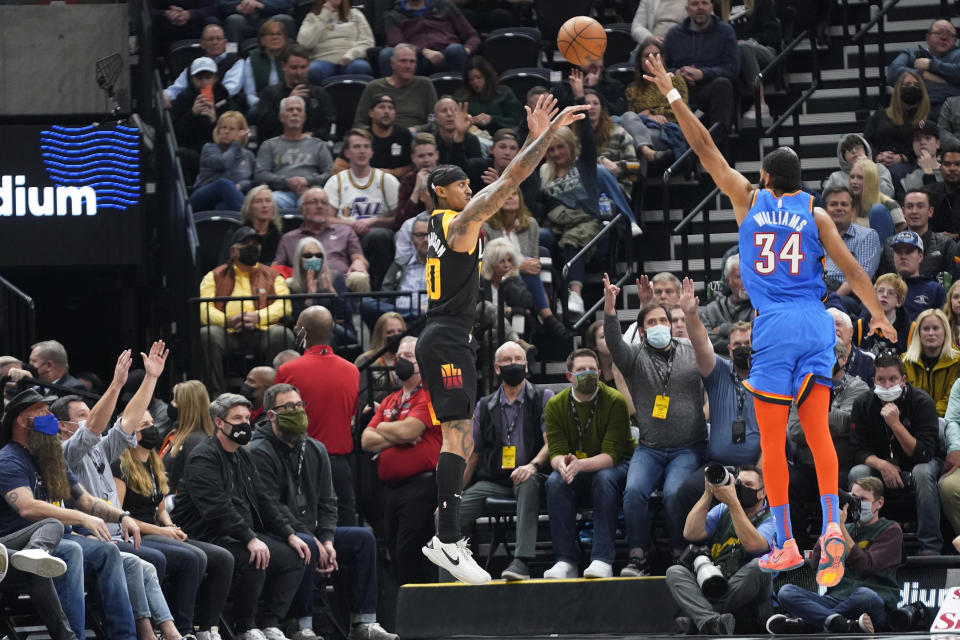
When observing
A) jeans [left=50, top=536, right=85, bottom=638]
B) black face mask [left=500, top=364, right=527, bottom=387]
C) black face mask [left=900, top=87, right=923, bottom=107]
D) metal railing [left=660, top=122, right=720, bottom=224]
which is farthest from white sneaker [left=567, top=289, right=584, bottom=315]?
jeans [left=50, top=536, right=85, bottom=638]

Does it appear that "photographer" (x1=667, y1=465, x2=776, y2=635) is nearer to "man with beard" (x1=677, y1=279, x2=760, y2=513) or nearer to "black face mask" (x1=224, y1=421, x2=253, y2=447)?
"man with beard" (x1=677, y1=279, x2=760, y2=513)

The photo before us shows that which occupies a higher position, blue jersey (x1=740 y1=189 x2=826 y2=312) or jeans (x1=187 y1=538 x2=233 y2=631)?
blue jersey (x1=740 y1=189 x2=826 y2=312)

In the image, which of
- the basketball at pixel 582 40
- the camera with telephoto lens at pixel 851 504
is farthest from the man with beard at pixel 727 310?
A: the camera with telephoto lens at pixel 851 504

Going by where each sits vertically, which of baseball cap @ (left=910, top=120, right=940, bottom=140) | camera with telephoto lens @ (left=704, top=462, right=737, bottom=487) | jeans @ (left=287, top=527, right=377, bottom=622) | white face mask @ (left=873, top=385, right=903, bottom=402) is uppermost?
baseball cap @ (left=910, top=120, right=940, bottom=140)

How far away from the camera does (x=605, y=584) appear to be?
11.3 meters

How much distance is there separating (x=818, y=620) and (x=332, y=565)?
11.2 feet

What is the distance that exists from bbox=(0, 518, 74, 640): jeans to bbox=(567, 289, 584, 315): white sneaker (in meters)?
5.43

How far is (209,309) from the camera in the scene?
45.4ft

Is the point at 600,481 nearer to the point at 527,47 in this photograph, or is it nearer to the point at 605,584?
the point at 605,584

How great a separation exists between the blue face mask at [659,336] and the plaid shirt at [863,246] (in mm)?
1952

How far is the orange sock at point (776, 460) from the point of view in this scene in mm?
9055

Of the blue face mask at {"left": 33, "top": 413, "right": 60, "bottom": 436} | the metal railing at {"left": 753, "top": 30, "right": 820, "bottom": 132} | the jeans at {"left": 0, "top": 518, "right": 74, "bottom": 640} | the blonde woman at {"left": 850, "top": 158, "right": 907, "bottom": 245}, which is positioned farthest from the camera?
the metal railing at {"left": 753, "top": 30, "right": 820, "bottom": 132}

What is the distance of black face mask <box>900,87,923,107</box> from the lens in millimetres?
14867

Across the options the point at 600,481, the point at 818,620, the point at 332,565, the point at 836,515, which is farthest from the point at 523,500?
the point at 836,515
